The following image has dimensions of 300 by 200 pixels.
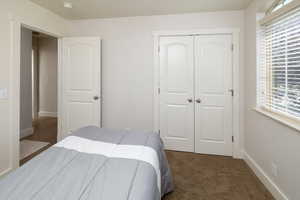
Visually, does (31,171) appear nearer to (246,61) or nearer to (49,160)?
(49,160)

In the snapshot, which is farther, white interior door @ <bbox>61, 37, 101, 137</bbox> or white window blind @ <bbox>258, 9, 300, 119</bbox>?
A: white interior door @ <bbox>61, 37, 101, 137</bbox>

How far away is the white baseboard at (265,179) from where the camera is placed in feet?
5.93

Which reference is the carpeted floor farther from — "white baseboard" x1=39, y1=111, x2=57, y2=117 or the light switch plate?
"white baseboard" x1=39, y1=111, x2=57, y2=117

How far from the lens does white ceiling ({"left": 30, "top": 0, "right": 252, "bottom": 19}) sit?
2590mm

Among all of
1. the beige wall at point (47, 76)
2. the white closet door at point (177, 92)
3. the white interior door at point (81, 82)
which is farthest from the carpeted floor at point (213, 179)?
the beige wall at point (47, 76)

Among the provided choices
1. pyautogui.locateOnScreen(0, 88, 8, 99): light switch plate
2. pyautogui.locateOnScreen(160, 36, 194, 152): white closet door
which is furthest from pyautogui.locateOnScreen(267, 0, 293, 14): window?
pyautogui.locateOnScreen(0, 88, 8, 99): light switch plate

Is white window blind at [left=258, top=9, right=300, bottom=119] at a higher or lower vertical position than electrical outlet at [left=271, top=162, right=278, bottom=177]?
higher

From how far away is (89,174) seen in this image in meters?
1.12

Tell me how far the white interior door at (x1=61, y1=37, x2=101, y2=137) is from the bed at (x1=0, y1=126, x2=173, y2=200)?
166cm

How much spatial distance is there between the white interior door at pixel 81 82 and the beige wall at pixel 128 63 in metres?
0.17

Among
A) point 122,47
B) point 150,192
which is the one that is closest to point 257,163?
point 150,192

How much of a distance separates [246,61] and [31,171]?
9.82 ft

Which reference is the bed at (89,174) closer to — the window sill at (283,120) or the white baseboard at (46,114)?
the window sill at (283,120)

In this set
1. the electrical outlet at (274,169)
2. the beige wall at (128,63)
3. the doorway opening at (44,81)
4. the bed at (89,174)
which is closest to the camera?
the bed at (89,174)
